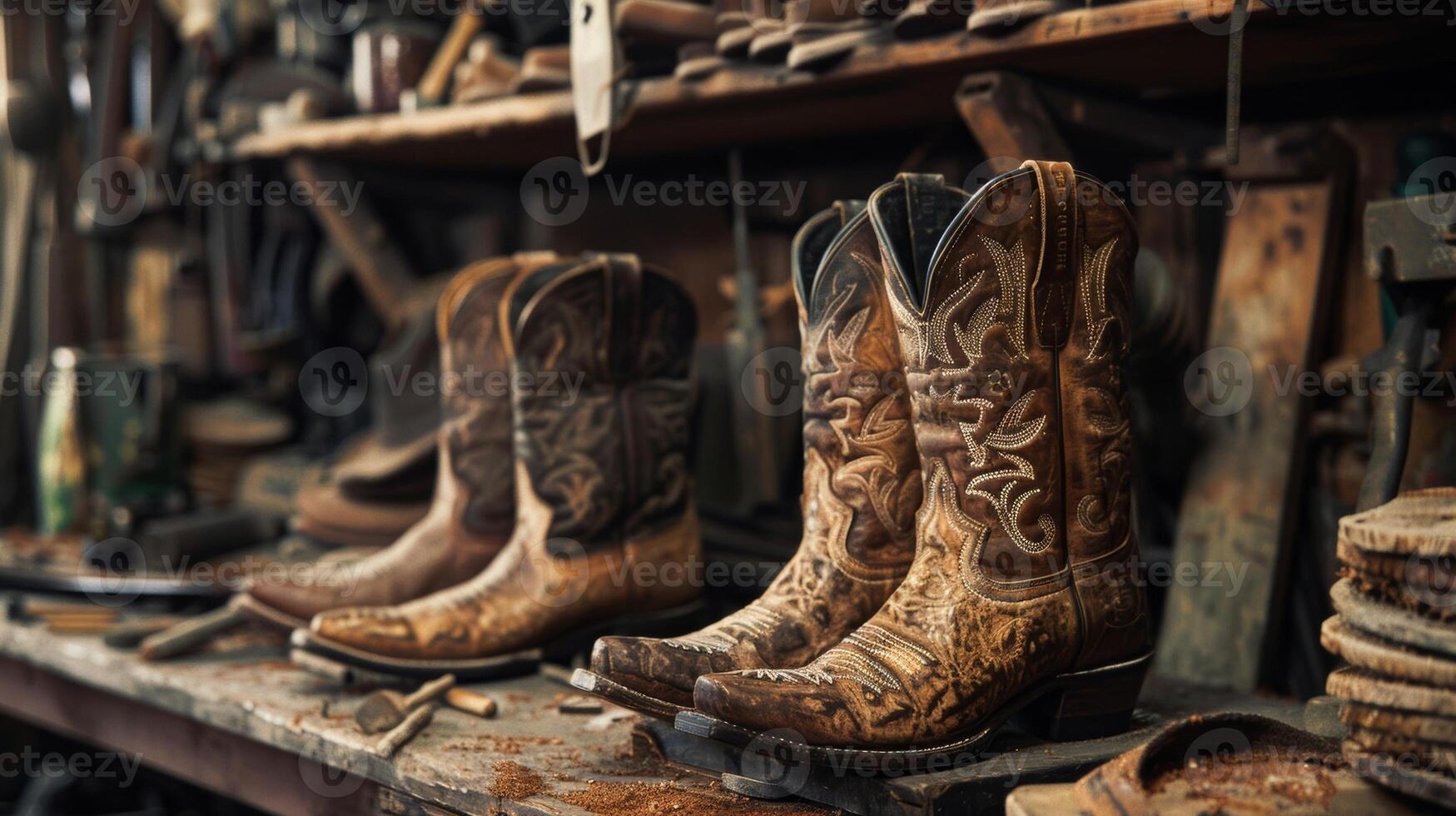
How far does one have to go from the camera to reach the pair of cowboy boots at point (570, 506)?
5.84ft

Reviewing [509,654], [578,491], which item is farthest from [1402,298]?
[509,654]

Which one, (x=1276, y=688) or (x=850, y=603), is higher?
(x=850, y=603)

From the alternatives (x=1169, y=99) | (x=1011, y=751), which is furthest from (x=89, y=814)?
(x=1169, y=99)

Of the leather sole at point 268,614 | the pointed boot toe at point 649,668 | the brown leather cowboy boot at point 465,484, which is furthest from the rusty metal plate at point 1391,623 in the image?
the leather sole at point 268,614

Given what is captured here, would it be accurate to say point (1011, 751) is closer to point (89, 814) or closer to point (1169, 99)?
point (1169, 99)

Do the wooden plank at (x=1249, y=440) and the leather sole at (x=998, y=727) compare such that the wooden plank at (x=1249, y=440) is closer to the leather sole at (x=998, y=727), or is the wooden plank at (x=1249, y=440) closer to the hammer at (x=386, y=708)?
the leather sole at (x=998, y=727)

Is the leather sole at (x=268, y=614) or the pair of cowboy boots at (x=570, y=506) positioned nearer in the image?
the pair of cowboy boots at (x=570, y=506)

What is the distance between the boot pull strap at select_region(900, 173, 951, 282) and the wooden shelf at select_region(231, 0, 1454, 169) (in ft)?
0.82

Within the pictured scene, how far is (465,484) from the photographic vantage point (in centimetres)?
201

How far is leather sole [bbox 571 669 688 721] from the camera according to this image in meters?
1.34

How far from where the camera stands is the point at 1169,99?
1965 mm

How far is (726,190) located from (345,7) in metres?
1.07

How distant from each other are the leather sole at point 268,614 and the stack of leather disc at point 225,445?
131 cm

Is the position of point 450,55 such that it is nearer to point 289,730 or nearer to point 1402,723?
point 289,730
